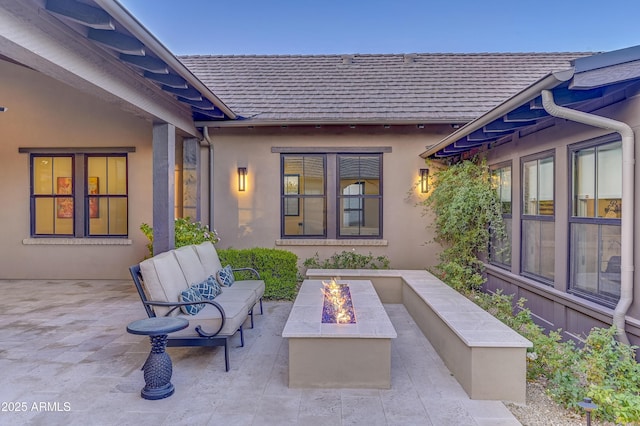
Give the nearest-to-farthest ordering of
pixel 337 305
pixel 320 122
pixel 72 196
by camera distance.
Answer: pixel 337 305 < pixel 320 122 < pixel 72 196

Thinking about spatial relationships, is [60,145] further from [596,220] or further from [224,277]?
[596,220]

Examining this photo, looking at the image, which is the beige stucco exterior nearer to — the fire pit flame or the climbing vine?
the climbing vine

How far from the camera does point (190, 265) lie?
16.6 ft

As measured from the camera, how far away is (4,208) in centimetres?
871

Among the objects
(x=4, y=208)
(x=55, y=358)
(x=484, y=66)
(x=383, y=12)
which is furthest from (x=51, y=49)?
(x=383, y=12)

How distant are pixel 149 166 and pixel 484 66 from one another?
8.24m

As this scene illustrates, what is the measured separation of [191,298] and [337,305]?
5.40 feet

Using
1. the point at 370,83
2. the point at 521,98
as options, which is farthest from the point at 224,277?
the point at 370,83

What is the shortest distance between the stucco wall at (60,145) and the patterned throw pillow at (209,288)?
4136 millimetres

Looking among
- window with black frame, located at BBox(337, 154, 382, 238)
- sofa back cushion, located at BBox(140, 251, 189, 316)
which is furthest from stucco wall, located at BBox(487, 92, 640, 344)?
sofa back cushion, located at BBox(140, 251, 189, 316)

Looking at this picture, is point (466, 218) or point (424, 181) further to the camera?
point (424, 181)

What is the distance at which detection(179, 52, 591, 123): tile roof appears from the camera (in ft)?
26.3

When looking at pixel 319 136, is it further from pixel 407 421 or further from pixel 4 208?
pixel 4 208

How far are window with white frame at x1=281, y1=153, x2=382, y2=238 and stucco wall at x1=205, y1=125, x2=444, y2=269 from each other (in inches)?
6.4
